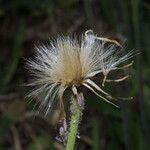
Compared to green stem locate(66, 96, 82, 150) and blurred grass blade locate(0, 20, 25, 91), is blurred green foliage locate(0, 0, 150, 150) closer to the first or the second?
blurred grass blade locate(0, 20, 25, 91)

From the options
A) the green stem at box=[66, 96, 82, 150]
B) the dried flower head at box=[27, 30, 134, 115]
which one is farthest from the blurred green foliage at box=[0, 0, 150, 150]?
the green stem at box=[66, 96, 82, 150]

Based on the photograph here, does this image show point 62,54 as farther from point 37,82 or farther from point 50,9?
point 50,9

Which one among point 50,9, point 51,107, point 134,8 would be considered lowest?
point 51,107

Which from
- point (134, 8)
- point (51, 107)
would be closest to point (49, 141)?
point (134, 8)

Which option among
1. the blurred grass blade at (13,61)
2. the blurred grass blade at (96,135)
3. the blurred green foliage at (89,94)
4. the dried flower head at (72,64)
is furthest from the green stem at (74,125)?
the blurred grass blade at (13,61)

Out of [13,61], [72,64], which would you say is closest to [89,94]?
[13,61]

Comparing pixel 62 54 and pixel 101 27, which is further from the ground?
pixel 101 27

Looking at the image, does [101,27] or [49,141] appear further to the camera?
[101,27]
